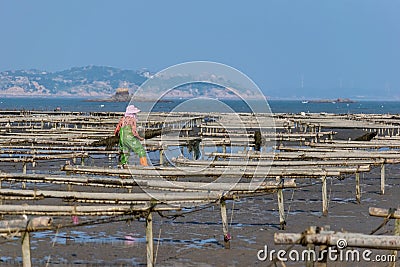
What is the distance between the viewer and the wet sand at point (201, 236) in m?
10.5

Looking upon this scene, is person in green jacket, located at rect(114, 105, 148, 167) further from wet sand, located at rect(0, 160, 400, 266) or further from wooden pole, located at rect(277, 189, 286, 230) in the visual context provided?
wooden pole, located at rect(277, 189, 286, 230)

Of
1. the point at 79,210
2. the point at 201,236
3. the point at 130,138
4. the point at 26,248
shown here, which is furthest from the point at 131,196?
the point at 130,138

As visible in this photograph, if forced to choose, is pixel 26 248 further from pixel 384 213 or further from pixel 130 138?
pixel 130 138

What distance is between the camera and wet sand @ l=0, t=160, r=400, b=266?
10.5 meters

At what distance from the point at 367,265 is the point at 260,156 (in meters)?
7.69

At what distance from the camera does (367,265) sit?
9.95 metres

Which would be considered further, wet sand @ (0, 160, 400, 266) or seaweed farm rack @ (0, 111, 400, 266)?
wet sand @ (0, 160, 400, 266)

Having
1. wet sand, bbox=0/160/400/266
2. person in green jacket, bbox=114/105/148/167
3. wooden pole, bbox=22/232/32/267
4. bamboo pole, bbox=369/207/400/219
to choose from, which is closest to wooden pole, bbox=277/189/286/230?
wet sand, bbox=0/160/400/266

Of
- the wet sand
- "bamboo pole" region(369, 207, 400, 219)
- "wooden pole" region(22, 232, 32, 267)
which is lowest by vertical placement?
the wet sand

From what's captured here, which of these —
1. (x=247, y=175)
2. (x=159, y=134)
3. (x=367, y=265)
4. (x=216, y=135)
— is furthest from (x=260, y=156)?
(x=159, y=134)

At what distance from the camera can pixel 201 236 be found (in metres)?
12.2

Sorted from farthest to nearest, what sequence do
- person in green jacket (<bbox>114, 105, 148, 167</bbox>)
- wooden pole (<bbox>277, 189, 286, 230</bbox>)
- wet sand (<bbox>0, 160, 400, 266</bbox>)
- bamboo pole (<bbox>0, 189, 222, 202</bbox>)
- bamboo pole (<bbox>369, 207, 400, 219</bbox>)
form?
1. person in green jacket (<bbox>114, 105, 148, 167</bbox>)
2. wooden pole (<bbox>277, 189, 286, 230</bbox>)
3. bamboo pole (<bbox>0, 189, 222, 202</bbox>)
4. wet sand (<bbox>0, 160, 400, 266</bbox>)
5. bamboo pole (<bbox>369, 207, 400, 219</bbox>)

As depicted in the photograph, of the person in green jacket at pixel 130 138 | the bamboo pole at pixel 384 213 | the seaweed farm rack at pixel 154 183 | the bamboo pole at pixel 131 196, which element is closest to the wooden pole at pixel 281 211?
the seaweed farm rack at pixel 154 183

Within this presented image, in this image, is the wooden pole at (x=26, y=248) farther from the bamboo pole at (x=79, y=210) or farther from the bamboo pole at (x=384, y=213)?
the bamboo pole at (x=384, y=213)
